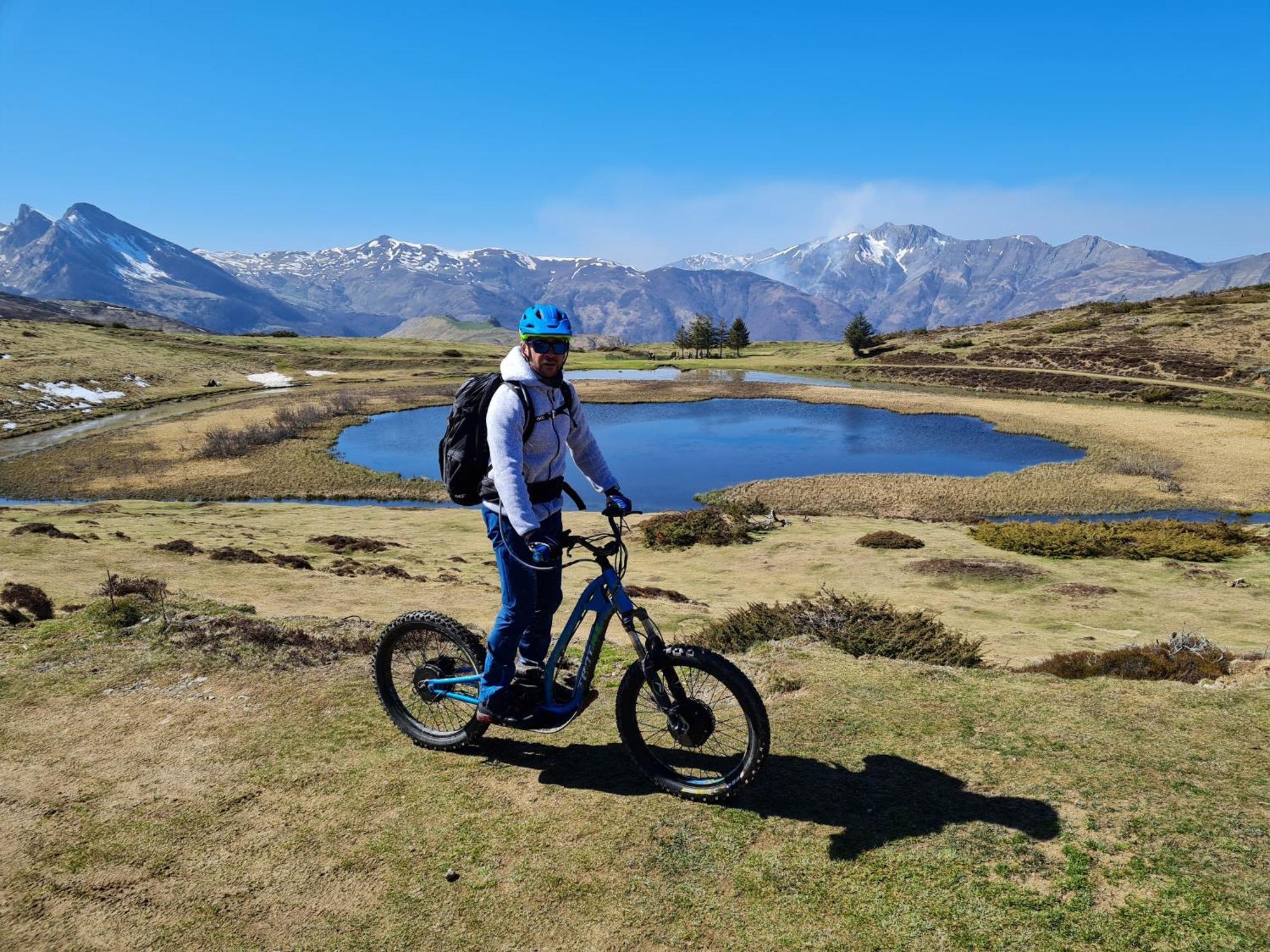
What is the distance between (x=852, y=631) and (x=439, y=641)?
21.8 feet

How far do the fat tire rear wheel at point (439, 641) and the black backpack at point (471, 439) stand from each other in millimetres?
1552

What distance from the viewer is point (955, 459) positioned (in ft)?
170

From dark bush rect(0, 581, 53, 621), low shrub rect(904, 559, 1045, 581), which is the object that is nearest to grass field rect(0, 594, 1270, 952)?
dark bush rect(0, 581, 53, 621)

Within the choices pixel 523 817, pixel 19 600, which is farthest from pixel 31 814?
pixel 19 600

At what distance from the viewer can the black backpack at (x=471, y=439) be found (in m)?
6.29

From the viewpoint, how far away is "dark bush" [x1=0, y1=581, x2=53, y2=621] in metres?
11.1

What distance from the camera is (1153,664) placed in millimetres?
9797

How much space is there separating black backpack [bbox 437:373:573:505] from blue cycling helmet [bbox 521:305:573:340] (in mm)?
509

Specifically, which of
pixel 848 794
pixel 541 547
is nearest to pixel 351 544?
pixel 541 547

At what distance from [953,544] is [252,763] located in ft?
83.5

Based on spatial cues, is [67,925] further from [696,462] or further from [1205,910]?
[696,462]

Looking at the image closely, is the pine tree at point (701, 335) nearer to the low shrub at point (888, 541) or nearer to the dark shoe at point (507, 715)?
the low shrub at point (888, 541)

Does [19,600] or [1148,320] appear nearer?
[19,600]

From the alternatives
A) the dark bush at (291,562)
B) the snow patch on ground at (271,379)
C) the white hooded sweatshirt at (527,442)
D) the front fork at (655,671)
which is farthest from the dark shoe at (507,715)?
the snow patch on ground at (271,379)
